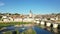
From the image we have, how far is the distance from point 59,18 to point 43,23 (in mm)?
9329

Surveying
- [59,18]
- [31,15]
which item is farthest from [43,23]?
[31,15]

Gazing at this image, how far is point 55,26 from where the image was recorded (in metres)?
30.0

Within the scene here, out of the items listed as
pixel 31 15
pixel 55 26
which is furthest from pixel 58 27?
pixel 31 15

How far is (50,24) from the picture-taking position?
33312mm

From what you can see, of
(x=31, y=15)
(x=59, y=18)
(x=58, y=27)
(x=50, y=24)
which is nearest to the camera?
(x=58, y=27)

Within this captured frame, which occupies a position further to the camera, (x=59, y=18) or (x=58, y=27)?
(x=59, y=18)

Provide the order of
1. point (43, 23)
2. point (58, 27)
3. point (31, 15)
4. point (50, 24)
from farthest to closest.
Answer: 1. point (31, 15)
2. point (43, 23)
3. point (50, 24)
4. point (58, 27)

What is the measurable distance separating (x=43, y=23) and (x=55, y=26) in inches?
375

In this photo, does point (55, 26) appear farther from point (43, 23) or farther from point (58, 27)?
point (43, 23)

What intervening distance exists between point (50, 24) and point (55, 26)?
3.43m

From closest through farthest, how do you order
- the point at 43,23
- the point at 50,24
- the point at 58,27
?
the point at 58,27, the point at 50,24, the point at 43,23

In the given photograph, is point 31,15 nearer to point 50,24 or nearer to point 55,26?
point 50,24

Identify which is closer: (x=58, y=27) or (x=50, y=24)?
(x=58, y=27)

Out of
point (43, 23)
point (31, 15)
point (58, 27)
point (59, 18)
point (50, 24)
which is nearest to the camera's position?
point (58, 27)
